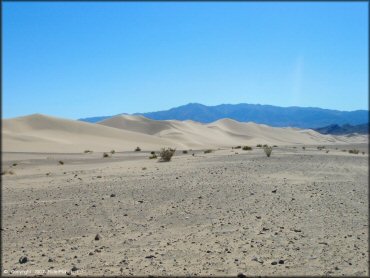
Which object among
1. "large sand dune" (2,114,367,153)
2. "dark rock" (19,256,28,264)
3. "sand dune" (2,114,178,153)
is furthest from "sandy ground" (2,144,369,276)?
"sand dune" (2,114,178,153)

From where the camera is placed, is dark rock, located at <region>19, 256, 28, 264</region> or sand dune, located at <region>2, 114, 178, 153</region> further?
sand dune, located at <region>2, 114, 178, 153</region>

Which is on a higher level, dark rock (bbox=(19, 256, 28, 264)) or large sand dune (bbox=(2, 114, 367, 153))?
large sand dune (bbox=(2, 114, 367, 153))

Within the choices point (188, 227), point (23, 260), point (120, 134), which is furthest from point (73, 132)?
point (23, 260)

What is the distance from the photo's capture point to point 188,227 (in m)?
9.10

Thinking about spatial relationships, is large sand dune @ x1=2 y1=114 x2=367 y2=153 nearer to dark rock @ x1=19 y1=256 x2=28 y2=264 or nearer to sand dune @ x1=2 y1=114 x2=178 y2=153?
sand dune @ x1=2 y1=114 x2=178 y2=153

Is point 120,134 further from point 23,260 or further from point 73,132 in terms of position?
point 23,260

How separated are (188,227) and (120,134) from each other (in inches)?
2873

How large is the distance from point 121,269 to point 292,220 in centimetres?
432

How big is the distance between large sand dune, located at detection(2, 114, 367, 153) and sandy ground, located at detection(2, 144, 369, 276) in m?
3.85

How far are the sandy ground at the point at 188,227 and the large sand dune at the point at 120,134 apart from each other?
12.6ft

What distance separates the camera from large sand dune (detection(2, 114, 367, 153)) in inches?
2191

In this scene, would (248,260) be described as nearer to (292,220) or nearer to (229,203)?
(292,220)

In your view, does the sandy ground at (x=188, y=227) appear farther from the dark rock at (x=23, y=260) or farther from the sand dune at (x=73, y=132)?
the sand dune at (x=73, y=132)

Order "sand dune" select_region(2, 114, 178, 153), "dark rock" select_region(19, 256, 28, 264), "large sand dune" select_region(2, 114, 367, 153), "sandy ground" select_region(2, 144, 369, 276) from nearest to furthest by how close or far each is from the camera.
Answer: "sandy ground" select_region(2, 144, 369, 276), "dark rock" select_region(19, 256, 28, 264), "large sand dune" select_region(2, 114, 367, 153), "sand dune" select_region(2, 114, 178, 153)
